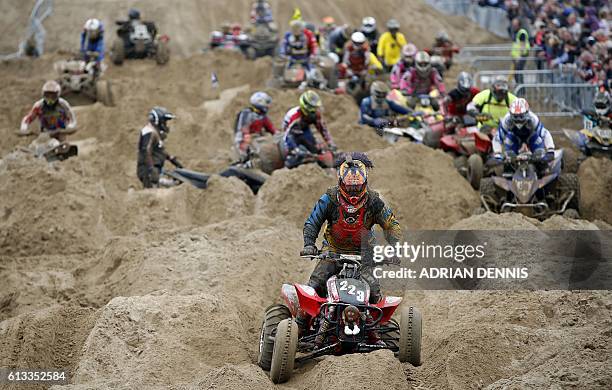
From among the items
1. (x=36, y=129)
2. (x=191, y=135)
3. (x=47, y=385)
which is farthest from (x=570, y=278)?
(x=36, y=129)

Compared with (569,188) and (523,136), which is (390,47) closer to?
(523,136)

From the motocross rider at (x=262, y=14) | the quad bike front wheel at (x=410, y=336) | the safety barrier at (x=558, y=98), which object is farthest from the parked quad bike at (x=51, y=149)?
the motocross rider at (x=262, y=14)

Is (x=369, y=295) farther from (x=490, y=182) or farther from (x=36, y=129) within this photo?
(x=36, y=129)

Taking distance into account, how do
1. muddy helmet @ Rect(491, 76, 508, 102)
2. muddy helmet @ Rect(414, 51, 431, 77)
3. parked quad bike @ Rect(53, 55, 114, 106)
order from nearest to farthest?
muddy helmet @ Rect(491, 76, 508, 102) → muddy helmet @ Rect(414, 51, 431, 77) → parked quad bike @ Rect(53, 55, 114, 106)

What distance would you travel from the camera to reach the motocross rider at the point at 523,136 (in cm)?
1363

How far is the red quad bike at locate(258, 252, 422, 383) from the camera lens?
8.36 metres

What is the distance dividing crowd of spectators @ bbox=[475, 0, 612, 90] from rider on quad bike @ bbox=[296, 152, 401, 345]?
10.5 metres

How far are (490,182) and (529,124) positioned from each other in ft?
3.16

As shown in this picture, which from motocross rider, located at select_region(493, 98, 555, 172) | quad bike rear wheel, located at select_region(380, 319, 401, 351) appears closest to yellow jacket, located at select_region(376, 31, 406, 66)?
motocross rider, located at select_region(493, 98, 555, 172)

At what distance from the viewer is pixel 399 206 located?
556 inches

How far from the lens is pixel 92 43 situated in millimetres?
24016

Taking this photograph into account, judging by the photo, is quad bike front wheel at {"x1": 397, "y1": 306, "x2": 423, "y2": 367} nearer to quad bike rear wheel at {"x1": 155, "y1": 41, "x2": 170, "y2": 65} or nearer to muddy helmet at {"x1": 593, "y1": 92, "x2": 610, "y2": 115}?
Answer: muddy helmet at {"x1": 593, "y1": 92, "x2": 610, "y2": 115}

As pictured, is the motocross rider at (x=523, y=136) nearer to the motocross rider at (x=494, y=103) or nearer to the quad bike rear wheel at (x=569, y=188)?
the quad bike rear wheel at (x=569, y=188)

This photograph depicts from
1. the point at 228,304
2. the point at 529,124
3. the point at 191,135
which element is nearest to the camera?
the point at 228,304
